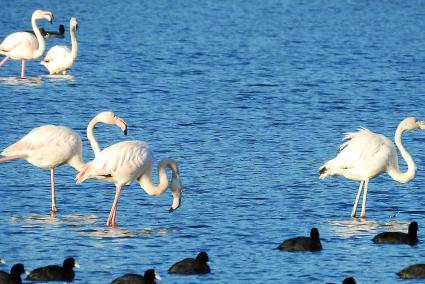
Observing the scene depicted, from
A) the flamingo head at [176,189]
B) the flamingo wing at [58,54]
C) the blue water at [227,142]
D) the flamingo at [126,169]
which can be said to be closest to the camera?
the blue water at [227,142]

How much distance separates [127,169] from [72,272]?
295cm

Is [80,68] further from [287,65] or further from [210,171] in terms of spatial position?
[210,171]

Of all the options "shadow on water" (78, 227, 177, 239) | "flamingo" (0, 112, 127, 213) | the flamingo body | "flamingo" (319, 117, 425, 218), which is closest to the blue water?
"shadow on water" (78, 227, 177, 239)

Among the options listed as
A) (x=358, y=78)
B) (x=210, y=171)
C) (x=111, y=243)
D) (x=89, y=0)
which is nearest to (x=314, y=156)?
(x=210, y=171)

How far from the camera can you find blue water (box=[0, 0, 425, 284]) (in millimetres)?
14461

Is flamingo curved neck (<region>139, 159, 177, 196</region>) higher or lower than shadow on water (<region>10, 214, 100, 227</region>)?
higher

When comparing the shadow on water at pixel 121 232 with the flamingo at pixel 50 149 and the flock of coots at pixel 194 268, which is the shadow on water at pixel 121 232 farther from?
the flock of coots at pixel 194 268

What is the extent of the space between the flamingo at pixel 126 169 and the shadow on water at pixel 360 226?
199 centimetres

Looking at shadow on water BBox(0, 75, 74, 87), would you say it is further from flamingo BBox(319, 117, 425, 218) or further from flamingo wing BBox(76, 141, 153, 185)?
flamingo BBox(319, 117, 425, 218)

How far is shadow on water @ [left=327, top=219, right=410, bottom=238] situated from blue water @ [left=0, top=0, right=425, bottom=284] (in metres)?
0.03

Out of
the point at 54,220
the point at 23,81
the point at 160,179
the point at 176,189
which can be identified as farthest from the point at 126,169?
the point at 23,81

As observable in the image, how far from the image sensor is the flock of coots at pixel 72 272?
12.4m

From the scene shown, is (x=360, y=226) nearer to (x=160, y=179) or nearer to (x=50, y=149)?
(x=160, y=179)

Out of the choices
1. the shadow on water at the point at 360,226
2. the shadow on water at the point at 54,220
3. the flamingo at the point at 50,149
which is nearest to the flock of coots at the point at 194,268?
the shadow on water at the point at 360,226
